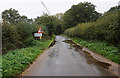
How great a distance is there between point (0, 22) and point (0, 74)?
13.5 feet

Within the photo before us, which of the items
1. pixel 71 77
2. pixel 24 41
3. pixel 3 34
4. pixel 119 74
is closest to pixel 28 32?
pixel 24 41

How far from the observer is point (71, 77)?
15.3 ft

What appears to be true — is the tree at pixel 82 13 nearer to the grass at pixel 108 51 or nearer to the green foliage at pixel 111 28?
the green foliage at pixel 111 28

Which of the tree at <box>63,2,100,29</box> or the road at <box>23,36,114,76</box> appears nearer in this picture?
the road at <box>23,36,114,76</box>

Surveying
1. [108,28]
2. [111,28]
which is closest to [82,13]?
[108,28]

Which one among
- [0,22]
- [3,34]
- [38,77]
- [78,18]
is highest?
[78,18]

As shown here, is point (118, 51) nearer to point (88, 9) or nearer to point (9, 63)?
point (9, 63)

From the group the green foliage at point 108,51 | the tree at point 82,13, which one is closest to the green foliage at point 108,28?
the green foliage at point 108,51

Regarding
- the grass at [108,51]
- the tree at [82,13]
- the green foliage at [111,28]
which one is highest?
the tree at [82,13]

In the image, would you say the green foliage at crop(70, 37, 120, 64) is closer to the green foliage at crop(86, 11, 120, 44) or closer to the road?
the green foliage at crop(86, 11, 120, 44)

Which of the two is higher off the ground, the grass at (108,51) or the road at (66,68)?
the grass at (108,51)

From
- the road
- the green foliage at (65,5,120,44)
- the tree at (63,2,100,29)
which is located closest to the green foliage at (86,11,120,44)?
the green foliage at (65,5,120,44)

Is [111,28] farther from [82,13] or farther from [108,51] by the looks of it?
[82,13]

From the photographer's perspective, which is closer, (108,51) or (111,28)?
(108,51)
